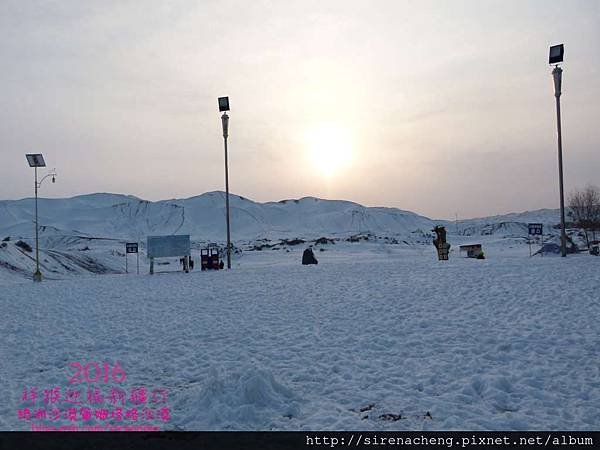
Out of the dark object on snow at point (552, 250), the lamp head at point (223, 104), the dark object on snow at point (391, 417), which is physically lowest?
the dark object on snow at point (391, 417)

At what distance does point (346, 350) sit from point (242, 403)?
3.44m

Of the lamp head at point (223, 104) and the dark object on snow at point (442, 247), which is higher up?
the lamp head at point (223, 104)

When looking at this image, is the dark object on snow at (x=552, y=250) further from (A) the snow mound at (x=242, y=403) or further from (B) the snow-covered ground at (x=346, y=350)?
(A) the snow mound at (x=242, y=403)

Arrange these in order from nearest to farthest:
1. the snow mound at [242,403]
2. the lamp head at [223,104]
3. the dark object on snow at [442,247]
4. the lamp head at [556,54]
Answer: the snow mound at [242,403] → the lamp head at [556,54] → the dark object on snow at [442,247] → the lamp head at [223,104]

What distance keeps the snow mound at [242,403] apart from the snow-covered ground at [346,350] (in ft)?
0.07

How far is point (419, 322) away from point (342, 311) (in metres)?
2.57

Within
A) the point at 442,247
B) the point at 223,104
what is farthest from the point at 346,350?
the point at 223,104

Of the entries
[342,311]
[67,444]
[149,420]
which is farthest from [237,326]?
[67,444]

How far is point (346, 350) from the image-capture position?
11.0 m

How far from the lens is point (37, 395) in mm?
8844

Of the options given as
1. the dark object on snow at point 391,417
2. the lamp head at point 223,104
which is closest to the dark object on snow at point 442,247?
the lamp head at point 223,104

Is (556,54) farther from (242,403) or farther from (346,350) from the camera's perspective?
(242,403)

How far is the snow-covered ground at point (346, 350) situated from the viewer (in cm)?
773

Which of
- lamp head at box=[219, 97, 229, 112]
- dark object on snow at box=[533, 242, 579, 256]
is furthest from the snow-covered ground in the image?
dark object on snow at box=[533, 242, 579, 256]
